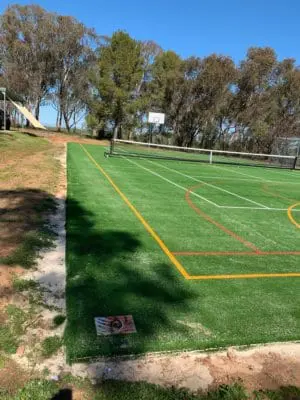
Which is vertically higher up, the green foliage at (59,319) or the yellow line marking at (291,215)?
the yellow line marking at (291,215)

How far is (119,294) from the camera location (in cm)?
414

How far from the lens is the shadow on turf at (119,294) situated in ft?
10.8

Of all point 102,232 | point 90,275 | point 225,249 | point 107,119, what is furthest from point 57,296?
point 107,119

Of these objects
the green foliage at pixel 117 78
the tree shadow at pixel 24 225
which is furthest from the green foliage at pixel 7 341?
the green foliage at pixel 117 78

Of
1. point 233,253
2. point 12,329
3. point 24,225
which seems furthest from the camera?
point 24,225

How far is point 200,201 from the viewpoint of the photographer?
32.9 feet

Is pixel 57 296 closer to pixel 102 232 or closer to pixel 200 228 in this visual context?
pixel 102 232

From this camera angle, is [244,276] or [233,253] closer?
[244,276]

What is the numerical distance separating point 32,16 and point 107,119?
13.8 metres

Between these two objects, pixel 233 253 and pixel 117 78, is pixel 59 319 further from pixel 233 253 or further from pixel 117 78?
pixel 117 78

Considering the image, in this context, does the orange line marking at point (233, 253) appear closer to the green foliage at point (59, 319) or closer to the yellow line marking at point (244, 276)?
the yellow line marking at point (244, 276)

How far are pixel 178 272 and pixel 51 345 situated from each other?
217cm

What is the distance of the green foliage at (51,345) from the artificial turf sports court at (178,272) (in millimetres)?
83

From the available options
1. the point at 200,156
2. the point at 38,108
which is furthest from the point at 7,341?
the point at 38,108
